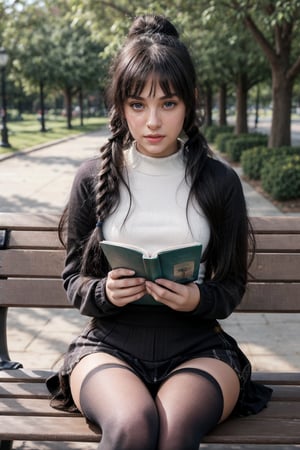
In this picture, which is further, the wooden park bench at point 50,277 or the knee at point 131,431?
the wooden park bench at point 50,277

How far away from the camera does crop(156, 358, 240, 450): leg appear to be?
2.05 m

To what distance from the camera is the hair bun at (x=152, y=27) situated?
2.48m

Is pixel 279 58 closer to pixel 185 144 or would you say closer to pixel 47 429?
pixel 185 144

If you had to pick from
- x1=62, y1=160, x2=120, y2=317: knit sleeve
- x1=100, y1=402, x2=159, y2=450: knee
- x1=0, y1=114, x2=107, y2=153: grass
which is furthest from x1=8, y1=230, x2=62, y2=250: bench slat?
x1=0, y1=114, x2=107, y2=153: grass

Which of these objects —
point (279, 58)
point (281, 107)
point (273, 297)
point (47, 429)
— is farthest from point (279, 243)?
point (281, 107)

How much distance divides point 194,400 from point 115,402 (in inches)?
10.1

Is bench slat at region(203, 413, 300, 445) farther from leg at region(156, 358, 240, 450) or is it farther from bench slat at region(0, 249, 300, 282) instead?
bench slat at region(0, 249, 300, 282)

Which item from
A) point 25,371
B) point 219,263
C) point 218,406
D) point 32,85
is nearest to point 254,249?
point 219,263

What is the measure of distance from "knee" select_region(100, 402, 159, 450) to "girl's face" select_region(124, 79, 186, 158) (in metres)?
0.95

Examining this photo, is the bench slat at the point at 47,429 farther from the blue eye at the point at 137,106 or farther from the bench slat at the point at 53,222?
the blue eye at the point at 137,106

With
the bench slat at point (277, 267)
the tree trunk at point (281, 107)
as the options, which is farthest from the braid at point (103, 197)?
the tree trunk at point (281, 107)

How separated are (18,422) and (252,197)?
31.1 feet

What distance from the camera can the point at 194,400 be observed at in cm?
216

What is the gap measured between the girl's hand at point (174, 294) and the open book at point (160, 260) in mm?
20
